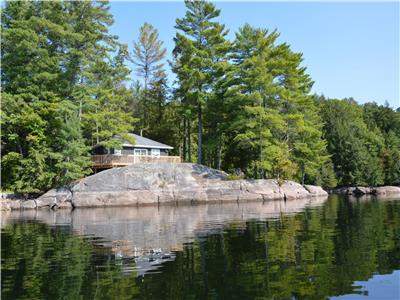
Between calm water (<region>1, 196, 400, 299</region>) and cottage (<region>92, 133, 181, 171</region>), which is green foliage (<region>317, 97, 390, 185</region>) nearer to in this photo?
cottage (<region>92, 133, 181, 171</region>)

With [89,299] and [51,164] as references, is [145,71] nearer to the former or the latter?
[51,164]

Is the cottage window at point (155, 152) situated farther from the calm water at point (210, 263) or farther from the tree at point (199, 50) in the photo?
the calm water at point (210, 263)

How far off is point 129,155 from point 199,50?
14.1 m

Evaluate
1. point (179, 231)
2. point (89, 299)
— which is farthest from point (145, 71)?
point (89, 299)

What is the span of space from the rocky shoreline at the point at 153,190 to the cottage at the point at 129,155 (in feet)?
12.5

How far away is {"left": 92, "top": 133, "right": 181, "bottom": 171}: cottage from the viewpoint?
40750mm

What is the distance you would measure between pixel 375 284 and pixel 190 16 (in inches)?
1585

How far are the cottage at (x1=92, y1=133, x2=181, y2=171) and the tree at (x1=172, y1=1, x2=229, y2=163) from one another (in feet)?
18.1

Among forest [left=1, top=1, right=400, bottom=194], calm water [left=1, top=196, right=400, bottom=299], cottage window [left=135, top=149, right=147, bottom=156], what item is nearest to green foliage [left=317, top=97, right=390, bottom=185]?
forest [left=1, top=1, right=400, bottom=194]

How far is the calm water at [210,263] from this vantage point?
7.64 metres

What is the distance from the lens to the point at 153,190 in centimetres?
3594

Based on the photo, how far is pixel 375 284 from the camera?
25.1 ft

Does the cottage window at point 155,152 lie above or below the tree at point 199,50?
below

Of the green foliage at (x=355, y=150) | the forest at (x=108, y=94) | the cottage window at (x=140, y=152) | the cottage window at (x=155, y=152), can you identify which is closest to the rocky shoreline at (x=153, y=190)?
the forest at (x=108, y=94)
